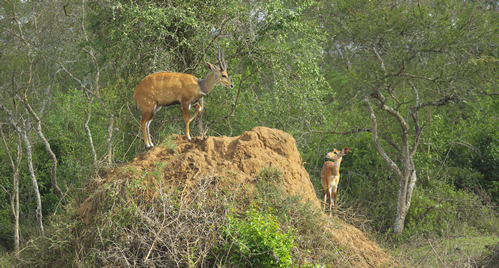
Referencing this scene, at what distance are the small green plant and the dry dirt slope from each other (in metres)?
0.95

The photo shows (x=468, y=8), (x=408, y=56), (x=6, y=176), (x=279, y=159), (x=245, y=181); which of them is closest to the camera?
(x=245, y=181)

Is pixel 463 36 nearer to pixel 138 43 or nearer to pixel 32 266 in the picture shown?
pixel 138 43

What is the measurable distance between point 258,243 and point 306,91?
5.45m

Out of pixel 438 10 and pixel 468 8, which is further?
pixel 468 8

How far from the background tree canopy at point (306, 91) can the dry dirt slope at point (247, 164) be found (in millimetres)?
1338

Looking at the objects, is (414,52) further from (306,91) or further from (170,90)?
(170,90)

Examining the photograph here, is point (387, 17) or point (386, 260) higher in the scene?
point (387, 17)

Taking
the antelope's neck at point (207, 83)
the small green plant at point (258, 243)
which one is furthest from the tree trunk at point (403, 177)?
the small green plant at point (258, 243)

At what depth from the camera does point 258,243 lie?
6055 mm

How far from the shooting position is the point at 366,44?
490 inches

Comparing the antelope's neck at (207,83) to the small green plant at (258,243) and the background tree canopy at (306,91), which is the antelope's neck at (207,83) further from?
the small green plant at (258,243)

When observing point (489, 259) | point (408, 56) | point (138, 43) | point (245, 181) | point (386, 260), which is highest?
point (138, 43)

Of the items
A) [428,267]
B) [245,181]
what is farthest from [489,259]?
[245,181]

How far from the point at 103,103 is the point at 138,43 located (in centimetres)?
200
